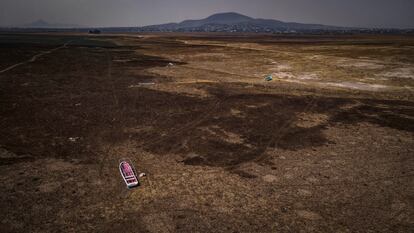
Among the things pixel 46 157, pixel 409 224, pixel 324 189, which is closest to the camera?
pixel 409 224

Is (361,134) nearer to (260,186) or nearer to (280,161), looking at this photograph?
(280,161)

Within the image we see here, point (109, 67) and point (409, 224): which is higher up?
point (109, 67)

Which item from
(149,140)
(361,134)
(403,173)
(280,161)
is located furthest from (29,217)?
(361,134)

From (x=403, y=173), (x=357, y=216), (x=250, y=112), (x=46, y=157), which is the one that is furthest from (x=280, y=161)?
(x=46, y=157)

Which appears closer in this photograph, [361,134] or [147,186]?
[147,186]

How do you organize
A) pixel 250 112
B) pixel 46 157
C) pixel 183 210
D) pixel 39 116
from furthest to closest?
pixel 250 112 < pixel 39 116 < pixel 46 157 < pixel 183 210

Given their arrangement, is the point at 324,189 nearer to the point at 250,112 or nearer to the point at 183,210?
the point at 183,210
